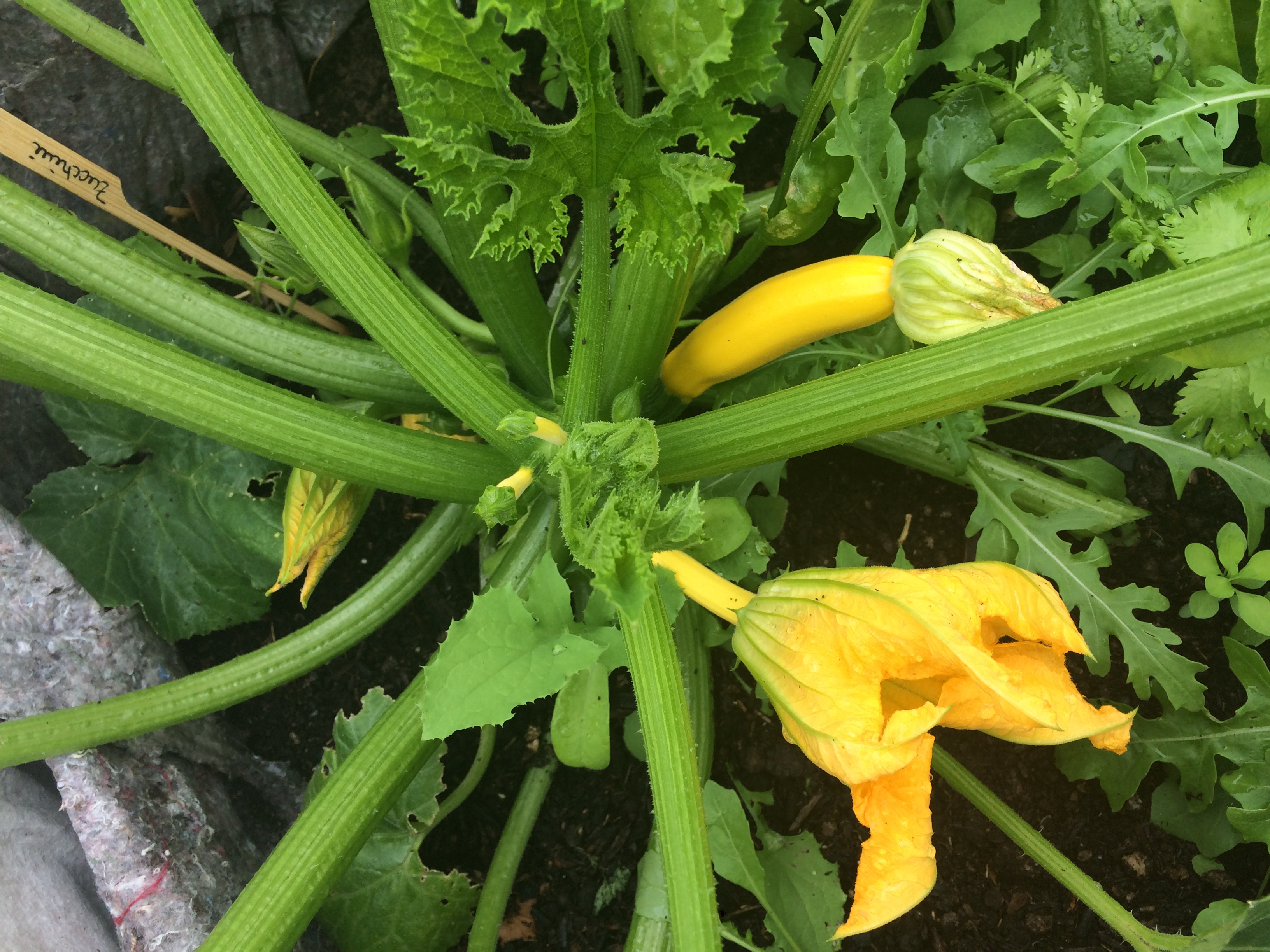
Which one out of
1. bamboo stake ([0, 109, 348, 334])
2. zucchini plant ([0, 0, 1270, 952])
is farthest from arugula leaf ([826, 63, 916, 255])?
bamboo stake ([0, 109, 348, 334])

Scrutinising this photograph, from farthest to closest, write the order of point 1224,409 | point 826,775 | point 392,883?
point 826,775
point 392,883
point 1224,409

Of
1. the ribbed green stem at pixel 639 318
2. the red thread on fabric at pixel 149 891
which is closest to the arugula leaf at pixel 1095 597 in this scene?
the ribbed green stem at pixel 639 318

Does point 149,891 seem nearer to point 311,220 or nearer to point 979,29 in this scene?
point 311,220

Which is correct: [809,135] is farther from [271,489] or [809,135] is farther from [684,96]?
[271,489]

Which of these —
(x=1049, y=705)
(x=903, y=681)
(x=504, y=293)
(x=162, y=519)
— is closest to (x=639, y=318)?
(x=504, y=293)

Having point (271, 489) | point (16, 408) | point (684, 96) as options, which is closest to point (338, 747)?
point (271, 489)
